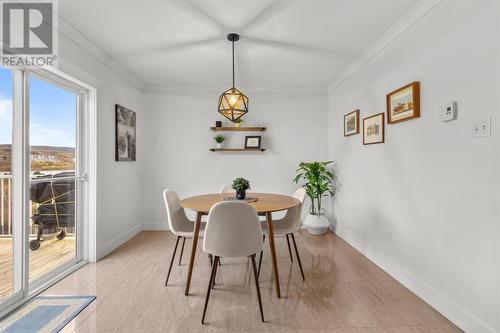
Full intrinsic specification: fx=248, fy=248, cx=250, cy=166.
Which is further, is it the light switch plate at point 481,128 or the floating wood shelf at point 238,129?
the floating wood shelf at point 238,129

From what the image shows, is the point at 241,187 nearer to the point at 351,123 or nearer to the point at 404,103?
the point at 404,103

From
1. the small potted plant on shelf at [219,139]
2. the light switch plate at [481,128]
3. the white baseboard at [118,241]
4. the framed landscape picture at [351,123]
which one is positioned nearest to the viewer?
the light switch plate at [481,128]

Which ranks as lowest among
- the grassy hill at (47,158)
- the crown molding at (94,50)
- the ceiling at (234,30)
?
the grassy hill at (47,158)

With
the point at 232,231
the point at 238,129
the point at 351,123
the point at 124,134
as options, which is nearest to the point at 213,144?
the point at 238,129

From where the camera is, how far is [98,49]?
2869mm

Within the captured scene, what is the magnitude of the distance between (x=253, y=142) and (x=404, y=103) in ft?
7.91

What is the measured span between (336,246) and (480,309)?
1.86 metres

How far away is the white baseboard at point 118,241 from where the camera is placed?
10.0 ft

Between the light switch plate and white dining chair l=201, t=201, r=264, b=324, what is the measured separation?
157 cm

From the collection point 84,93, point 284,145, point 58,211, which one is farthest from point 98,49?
point 284,145

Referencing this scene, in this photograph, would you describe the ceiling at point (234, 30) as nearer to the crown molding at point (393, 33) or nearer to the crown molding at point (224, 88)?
the crown molding at point (393, 33)

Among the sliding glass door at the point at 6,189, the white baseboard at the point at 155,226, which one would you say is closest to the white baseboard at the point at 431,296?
the white baseboard at the point at 155,226

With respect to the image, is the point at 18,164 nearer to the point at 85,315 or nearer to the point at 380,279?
the point at 85,315

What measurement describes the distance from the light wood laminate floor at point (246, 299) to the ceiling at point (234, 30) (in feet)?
8.17
